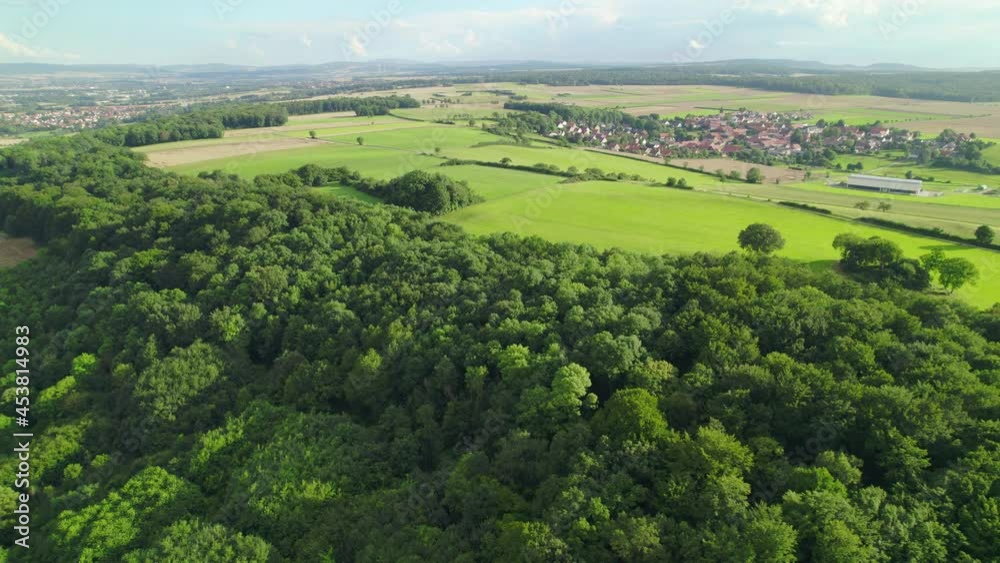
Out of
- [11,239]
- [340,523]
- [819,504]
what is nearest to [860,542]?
[819,504]

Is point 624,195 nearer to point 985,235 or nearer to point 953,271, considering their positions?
point 985,235

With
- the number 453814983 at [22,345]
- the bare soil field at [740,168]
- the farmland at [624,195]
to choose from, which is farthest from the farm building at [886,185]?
the number 453814983 at [22,345]

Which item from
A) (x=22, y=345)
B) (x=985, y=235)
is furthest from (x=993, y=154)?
(x=22, y=345)

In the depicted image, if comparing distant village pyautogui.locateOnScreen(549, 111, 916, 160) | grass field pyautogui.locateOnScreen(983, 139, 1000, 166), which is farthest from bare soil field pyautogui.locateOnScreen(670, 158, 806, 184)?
grass field pyautogui.locateOnScreen(983, 139, 1000, 166)

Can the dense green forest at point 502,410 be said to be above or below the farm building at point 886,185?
below

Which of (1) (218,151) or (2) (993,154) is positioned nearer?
(2) (993,154)

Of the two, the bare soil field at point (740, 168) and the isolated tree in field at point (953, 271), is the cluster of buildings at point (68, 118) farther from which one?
the isolated tree in field at point (953, 271)
